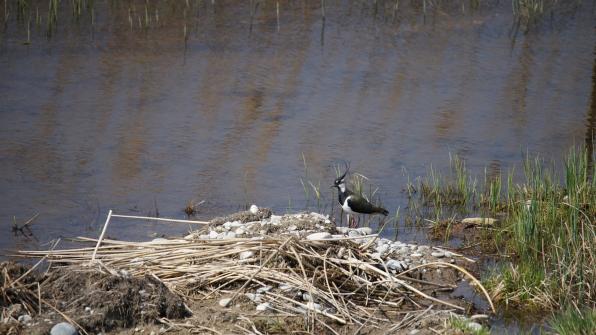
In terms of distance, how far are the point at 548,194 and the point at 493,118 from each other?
4241 millimetres

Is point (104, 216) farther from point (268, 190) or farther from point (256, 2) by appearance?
point (256, 2)

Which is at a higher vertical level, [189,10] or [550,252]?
[189,10]

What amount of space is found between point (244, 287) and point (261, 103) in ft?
19.9

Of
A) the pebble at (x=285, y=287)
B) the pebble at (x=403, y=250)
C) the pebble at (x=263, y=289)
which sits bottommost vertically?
the pebble at (x=403, y=250)

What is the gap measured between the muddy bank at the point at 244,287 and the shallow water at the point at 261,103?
1512 mm

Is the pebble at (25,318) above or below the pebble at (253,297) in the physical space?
above

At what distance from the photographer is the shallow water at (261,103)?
385 inches

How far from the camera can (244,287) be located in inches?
258

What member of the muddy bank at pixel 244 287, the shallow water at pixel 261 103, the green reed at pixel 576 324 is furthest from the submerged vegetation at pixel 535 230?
the shallow water at pixel 261 103

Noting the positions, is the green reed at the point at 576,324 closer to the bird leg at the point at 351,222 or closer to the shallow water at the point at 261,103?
the shallow water at the point at 261,103

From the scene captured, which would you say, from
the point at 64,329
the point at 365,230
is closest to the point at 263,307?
the point at 64,329

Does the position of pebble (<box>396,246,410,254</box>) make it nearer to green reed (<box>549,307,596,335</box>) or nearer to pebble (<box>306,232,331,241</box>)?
pebble (<box>306,232,331,241</box>)

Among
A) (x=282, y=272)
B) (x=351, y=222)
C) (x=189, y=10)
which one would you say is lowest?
(x=351, y=222)

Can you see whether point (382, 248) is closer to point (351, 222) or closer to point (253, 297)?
point (351, 222)
